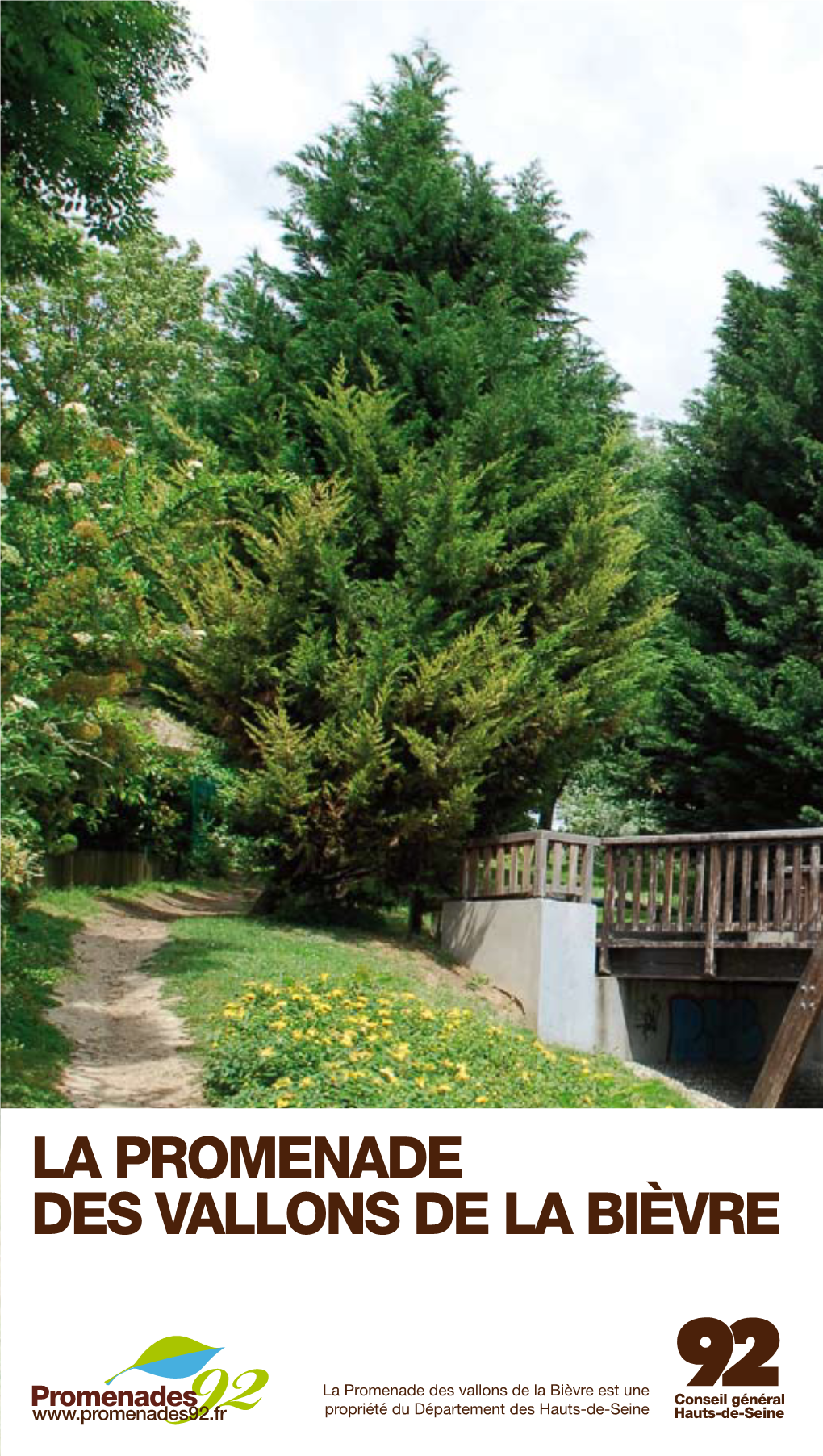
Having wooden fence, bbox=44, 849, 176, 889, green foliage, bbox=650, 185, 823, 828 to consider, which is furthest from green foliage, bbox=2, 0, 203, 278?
green foliage, bbox=650, 185, 823, 828

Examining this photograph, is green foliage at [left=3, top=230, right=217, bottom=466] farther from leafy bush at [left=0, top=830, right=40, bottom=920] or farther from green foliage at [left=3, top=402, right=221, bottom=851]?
leafy bush at [left=0, top=830, right=40, bottom=920]

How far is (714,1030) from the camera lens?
505 inches

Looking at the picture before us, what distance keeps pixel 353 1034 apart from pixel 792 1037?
14.0 feet

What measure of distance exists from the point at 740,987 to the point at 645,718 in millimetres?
3821

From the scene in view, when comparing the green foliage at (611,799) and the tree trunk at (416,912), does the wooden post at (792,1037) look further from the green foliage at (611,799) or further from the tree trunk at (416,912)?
the green foliage at (611,799)

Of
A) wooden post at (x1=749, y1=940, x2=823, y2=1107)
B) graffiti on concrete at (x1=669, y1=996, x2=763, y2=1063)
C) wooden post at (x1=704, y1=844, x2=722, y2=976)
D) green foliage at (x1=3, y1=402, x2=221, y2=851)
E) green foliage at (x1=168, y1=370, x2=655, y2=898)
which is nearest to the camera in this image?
green foliage at (x1=3, y1=402, x2=221, y2=851)

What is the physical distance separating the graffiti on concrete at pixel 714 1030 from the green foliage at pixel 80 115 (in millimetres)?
8081

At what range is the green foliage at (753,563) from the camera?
14727 millimetres

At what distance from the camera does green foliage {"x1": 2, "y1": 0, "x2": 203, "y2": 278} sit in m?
6.55

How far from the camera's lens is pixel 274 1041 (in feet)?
23.9
